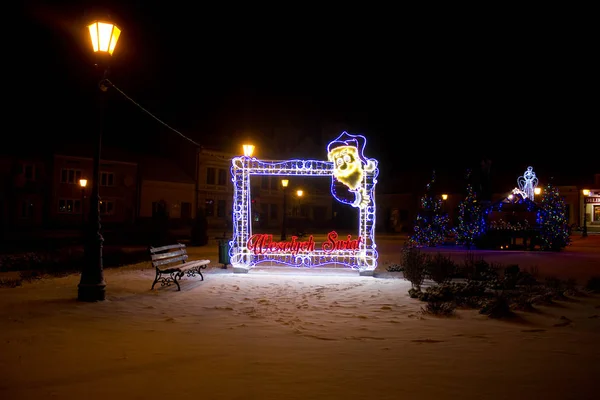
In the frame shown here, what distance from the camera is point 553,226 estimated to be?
26.9 metres

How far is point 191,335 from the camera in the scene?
754cm

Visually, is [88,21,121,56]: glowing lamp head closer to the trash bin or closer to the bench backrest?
the bench backrest

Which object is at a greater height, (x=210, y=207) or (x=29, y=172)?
(x=29, y=172)

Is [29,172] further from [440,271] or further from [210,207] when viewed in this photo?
[440,271]

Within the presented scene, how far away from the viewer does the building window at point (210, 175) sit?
5110 centimetres

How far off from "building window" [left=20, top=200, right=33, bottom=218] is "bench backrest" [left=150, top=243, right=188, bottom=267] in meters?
32.3

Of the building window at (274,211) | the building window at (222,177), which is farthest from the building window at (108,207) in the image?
the building window at (274,211)

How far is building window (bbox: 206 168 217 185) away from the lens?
5110 centimetres

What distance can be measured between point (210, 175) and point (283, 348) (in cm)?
4556

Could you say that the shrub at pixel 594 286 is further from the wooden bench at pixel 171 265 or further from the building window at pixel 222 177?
the building window at pixel 222 177

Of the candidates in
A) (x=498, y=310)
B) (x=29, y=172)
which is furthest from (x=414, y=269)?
(x=29, y=172)

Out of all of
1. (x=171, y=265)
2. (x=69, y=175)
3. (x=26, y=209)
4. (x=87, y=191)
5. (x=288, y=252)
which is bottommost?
(x=171, y=265)

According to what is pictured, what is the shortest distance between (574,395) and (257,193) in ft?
162

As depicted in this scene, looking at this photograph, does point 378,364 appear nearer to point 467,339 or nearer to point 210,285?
point 467,339
